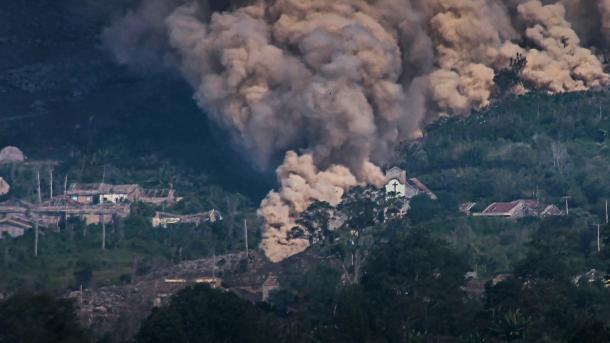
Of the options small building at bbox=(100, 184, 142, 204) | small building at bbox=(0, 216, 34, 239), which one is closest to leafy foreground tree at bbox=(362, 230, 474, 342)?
small building at bbox=(0, 216, 34, 239)

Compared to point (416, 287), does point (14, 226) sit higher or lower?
higher

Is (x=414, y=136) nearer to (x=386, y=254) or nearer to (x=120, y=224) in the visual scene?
(x=120, y=224)

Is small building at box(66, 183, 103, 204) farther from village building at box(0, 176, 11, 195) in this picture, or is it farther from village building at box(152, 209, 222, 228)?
village building at box(152, 209, 222, 228)

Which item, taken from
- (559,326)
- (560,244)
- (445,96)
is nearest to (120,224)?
(445,96)

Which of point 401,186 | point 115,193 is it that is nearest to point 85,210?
point 115,193

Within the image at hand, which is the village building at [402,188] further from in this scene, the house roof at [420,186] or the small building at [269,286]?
the small building at [269,286]

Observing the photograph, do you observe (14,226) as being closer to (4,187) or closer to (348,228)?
(4,187)
